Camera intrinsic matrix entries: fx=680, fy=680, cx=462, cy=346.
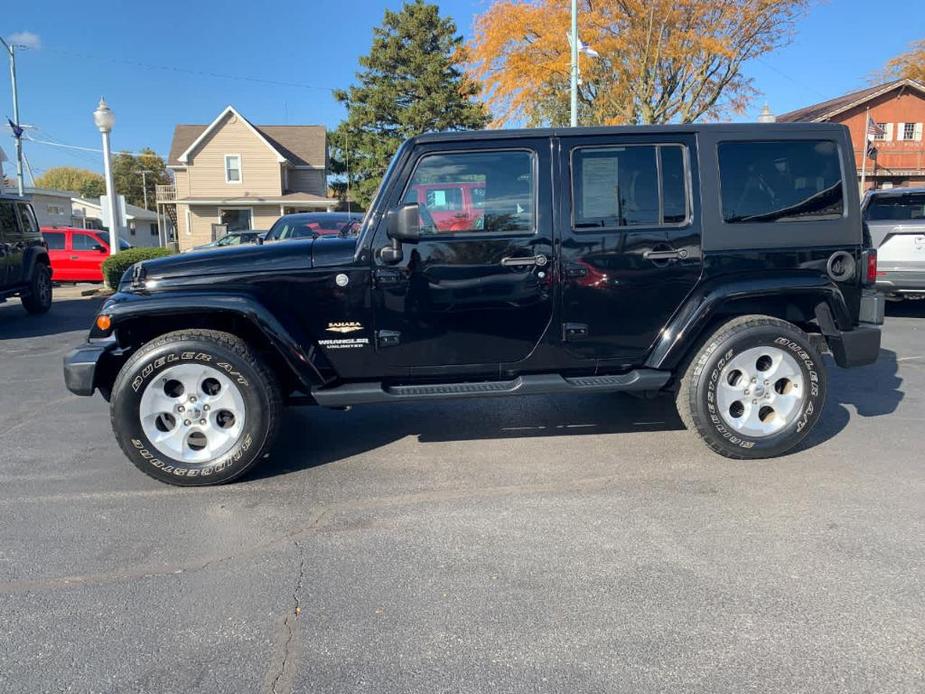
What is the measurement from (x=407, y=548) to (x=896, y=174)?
42.3 meters

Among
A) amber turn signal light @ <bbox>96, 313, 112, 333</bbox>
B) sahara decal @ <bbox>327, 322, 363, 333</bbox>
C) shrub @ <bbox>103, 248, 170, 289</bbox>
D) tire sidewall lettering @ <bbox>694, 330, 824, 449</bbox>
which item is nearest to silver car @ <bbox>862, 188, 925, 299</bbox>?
tire sidewall lettering @ <bbox>694, 330, 824, 449</bbox>

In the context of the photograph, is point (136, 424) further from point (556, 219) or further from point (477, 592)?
point (556, 219)

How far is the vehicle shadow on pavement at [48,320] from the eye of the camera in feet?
32.9

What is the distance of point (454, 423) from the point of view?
5.26 meters

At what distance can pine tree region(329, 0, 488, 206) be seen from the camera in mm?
36469

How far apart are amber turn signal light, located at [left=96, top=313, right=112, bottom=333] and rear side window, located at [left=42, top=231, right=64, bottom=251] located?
1570 cm

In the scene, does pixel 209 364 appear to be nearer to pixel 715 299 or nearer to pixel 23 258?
pixel 715 299

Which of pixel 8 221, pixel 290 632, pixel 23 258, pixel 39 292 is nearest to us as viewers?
pixel 290 632

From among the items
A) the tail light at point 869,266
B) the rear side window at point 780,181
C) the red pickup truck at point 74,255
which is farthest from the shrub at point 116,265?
the tail light at point 869,266

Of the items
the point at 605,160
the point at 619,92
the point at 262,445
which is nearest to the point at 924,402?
the point at 605,160

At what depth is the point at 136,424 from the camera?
12.8 feet

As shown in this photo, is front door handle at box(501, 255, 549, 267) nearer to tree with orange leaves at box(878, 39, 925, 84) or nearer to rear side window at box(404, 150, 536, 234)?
rear side window at box(404, 150, 536, 234)

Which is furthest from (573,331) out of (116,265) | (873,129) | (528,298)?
(873,129)

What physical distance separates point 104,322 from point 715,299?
3.65m
